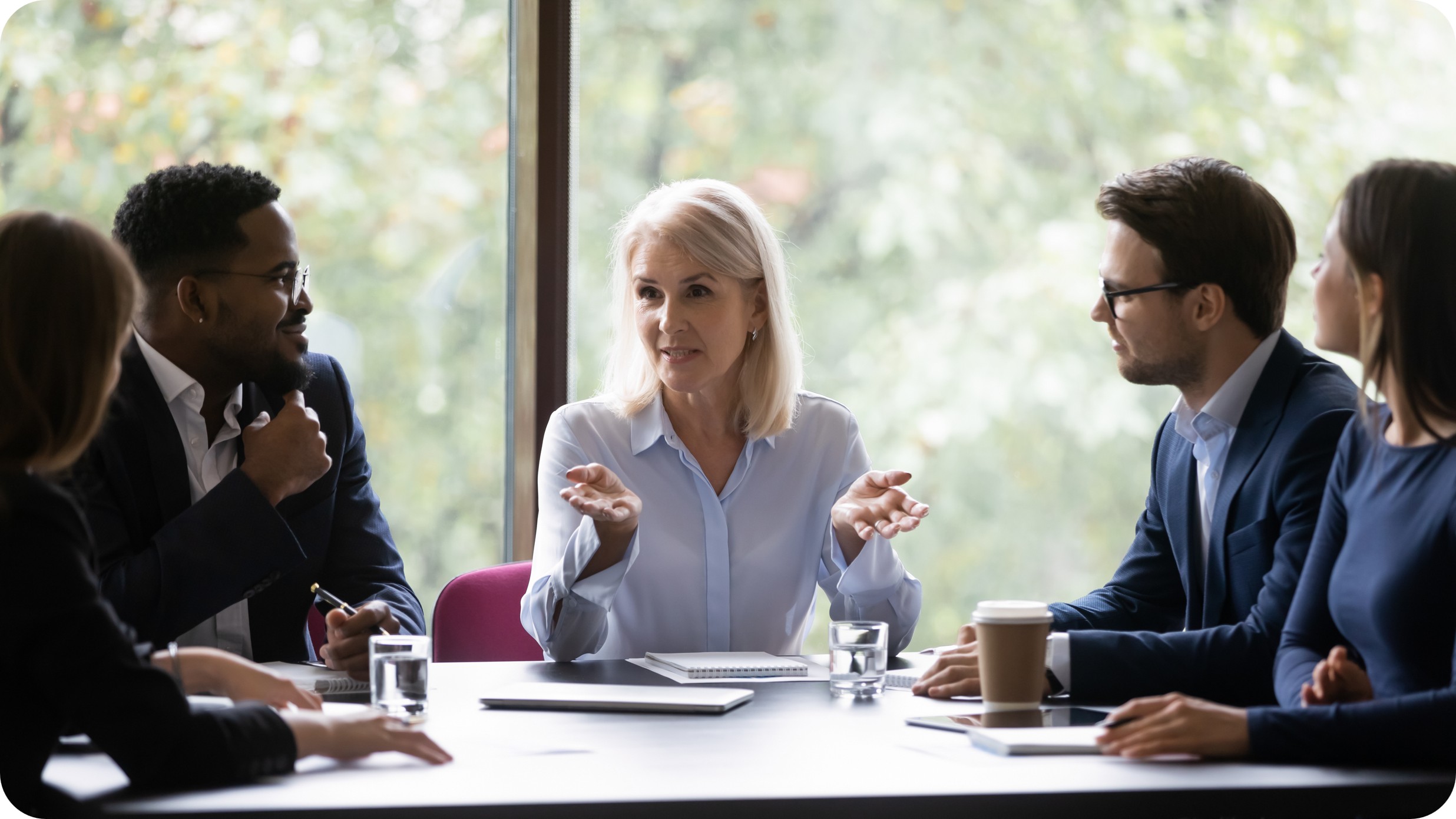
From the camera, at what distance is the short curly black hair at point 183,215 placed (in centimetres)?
225

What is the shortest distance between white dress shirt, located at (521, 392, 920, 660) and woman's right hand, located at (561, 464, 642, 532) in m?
0.14

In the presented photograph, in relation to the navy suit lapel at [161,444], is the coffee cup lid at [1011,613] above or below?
below

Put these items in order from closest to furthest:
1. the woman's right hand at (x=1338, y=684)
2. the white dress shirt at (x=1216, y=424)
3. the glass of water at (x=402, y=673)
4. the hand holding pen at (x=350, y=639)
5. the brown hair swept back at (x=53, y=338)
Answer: the brown hair swept back at (x=53, y=338) → the woman's right hand at (x=1338, y=684) → the glass of water at (x=402, y=673) → the hand holding pen at (x=350, y=639) → the white dress shirt at (x=1216, y=424)

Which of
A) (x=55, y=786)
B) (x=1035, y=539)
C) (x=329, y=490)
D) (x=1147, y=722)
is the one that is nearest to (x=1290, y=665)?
(x=1147, y=722)

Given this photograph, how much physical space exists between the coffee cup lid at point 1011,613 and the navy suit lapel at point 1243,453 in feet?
1.63

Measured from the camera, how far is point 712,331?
2.39 meters

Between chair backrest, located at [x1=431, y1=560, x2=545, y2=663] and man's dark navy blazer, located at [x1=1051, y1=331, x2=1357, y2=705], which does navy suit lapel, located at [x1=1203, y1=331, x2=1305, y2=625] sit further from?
chair backrest, located at [x1=431, y1=560, x2=545, y2=663]

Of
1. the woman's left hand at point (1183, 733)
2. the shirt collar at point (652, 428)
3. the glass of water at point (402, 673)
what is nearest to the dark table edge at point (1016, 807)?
the woman's left hand at point (1183, 733)

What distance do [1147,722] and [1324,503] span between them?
1.70 ft

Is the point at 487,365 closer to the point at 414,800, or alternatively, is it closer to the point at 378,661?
the point at 378,661

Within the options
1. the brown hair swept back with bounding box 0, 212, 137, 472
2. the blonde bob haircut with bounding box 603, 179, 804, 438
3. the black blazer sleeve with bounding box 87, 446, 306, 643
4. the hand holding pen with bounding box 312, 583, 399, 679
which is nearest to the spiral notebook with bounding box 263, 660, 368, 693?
the hand holding pen with bounding box 312, 583, 399, 679

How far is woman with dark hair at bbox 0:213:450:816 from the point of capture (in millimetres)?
1160

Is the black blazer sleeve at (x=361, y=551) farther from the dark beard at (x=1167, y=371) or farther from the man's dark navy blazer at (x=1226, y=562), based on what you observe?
the dark beard at (x=1167, y=371)

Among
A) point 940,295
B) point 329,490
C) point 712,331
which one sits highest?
point 940,295
